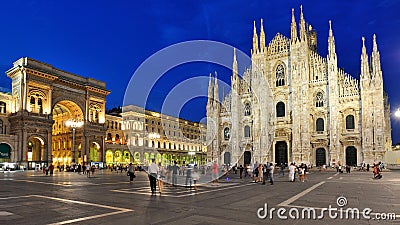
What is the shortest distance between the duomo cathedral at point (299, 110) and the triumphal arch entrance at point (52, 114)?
23.9 meters

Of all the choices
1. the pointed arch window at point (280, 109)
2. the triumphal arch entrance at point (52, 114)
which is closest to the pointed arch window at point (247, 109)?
the pointed arch window at point (280, 109)

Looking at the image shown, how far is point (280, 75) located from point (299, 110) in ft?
27.2

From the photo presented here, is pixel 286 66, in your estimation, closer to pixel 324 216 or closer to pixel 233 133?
pixel 233 133

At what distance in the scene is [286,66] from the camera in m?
56.0

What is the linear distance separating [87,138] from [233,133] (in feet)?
92.9

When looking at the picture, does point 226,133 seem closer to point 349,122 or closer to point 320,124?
point 320,124

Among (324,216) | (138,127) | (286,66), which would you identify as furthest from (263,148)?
A: (324,216)

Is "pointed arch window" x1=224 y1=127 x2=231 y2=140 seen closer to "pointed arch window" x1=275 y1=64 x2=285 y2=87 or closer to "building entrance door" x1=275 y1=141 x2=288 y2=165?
"building entrance door" x1=275 y1=141 x2=288 y2=165

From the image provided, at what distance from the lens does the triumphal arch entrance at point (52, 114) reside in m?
51.7

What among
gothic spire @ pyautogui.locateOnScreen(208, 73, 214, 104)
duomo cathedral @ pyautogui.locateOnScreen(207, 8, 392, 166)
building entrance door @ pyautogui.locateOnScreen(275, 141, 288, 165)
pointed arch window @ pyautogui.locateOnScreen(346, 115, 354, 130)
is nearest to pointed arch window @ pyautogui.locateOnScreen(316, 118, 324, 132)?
duomo cathedral @ pyautogui.locateOnScreen(207, 8, 392, 166)

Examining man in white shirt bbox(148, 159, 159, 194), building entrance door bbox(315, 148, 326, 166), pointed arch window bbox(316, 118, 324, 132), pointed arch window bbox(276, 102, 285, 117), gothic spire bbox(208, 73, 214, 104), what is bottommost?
building entrance door bbox(315, 148, 326, 166)

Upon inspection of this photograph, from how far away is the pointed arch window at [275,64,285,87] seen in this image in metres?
56.7

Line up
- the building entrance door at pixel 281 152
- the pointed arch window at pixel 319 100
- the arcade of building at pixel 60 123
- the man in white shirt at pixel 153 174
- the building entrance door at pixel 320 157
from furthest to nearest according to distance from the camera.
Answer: the building entrance door at pixel 281 152 → the pointed arch window at pixel 319 100 → the arcade of building at pixel 60 123 → the building entrance door at pixel 320 157 → the man in white shirt at pixel 153 174

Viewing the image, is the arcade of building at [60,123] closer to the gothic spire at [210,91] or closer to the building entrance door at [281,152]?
the gothic spire at [210,91]
